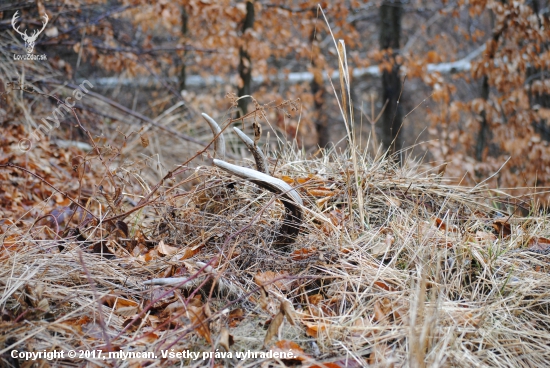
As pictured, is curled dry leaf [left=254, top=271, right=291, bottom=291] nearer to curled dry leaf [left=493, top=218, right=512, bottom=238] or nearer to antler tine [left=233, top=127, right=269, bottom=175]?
antler tine [left=233, top=127, right=269, bottom=175]

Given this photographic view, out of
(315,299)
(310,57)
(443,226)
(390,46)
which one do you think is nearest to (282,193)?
(315,299)

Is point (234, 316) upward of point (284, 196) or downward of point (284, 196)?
downward

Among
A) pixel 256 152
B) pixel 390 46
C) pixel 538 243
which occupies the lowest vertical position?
pixel 538 243

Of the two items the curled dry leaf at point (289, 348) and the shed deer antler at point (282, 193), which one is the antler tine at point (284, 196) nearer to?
the shed deer antler at point (282, 193)

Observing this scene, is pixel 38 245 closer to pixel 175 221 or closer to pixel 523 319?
pixel 175 221

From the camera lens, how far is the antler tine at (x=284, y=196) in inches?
63.7

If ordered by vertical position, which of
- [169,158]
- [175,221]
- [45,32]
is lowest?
[169,158]

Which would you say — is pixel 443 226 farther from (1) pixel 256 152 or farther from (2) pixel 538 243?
(1) pixel 256 152

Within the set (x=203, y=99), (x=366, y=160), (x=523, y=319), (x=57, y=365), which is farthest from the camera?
(x=203, y=99)

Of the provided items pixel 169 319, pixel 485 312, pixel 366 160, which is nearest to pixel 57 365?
pixel 169 319

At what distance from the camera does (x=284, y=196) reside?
1.73 m

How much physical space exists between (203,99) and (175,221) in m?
6.40

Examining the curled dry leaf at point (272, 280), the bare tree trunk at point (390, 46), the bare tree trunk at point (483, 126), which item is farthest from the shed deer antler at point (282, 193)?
the bare tree trunk at point (390, 46)

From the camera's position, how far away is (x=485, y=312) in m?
1.39
